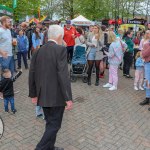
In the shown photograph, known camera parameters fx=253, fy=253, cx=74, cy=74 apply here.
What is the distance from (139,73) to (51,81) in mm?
4693

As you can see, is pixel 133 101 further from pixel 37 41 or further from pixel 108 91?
pixel 37 41

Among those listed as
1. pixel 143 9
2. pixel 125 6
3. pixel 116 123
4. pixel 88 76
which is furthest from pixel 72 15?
pixel 116 123

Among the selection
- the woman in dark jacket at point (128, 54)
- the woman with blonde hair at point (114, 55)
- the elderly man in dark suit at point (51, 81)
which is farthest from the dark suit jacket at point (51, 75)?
the woman in dark jacket at point (128, 54)

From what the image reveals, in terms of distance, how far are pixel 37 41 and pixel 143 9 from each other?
32444 mm

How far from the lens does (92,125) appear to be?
503 centimetres

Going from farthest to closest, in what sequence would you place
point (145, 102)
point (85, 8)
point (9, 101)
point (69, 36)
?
point (85, 8), point (69, 36), point (145, 102), point (9, 101)

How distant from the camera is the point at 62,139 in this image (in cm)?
442

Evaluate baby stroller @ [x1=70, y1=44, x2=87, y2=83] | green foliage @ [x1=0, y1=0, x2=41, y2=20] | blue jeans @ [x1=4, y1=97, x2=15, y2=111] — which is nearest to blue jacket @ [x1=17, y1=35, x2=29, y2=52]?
baby stroller @ [x1=70, y1=44, x2=87, y2=83]

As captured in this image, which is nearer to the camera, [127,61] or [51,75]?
[51,75]

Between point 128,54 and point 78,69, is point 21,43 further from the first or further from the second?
point 128,54

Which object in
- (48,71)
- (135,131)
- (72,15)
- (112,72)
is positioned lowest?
(135,131)

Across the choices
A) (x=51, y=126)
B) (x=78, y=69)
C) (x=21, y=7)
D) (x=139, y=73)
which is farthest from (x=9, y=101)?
(x=21, y=7)

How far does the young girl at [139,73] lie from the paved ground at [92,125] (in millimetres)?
722

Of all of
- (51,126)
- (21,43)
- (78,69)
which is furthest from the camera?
(21,43)
